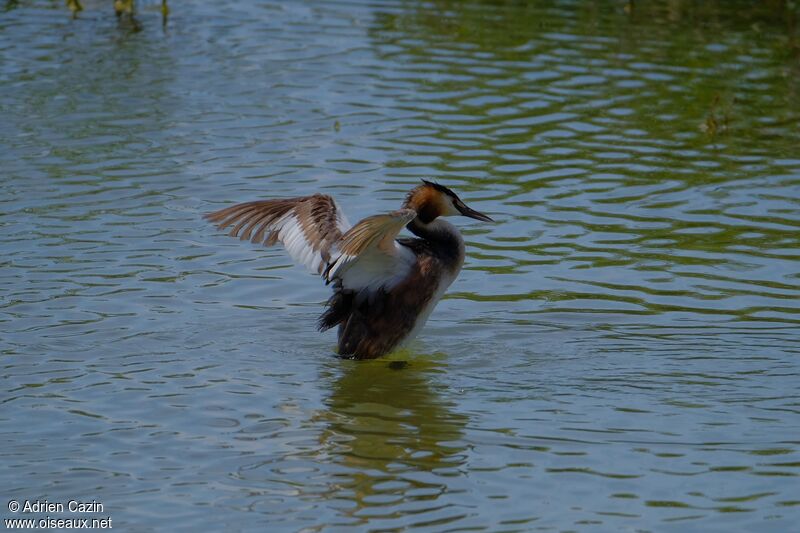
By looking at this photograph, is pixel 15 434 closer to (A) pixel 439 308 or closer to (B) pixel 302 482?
(B) pixel 302 482

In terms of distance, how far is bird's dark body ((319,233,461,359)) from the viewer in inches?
328

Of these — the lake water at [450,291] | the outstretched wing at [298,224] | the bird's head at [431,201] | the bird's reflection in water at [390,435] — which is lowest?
the bird's reflection in water at [390,435]

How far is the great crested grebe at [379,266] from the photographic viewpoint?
27.3 feet

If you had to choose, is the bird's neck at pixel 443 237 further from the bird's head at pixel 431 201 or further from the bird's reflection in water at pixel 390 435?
the bird's reflection in water at pixel 390 435

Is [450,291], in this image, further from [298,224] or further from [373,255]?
[373,255]

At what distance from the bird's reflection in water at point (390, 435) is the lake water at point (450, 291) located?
0.02 m

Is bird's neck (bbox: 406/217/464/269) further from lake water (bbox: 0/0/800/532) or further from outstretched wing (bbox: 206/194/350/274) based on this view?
lake water (bbox: 0/0/800/532)

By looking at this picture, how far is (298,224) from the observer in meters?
8.58

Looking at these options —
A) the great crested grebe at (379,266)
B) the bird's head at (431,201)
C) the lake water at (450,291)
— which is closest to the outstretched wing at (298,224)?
the great crested grebe at (379,266)

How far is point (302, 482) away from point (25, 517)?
1.30 meters

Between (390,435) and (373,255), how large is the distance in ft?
4.33

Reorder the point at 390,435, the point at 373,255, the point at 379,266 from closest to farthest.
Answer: the point at 390,435
the point at 373,255
the point at 379,266

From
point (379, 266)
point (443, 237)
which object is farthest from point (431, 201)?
point (379, 266)

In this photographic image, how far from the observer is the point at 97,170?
39.1 ft
